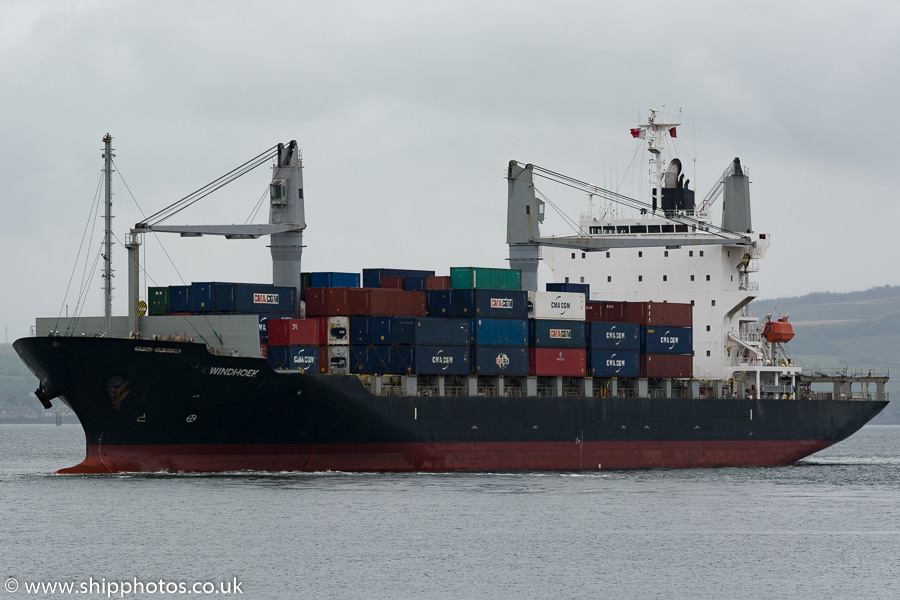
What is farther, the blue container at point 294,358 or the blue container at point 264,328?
the blue container at point 264,328

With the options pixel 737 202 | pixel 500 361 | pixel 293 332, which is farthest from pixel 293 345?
pixel 737 202

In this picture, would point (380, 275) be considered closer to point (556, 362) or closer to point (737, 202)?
point (556, 362)

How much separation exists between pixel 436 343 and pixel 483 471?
214 inches

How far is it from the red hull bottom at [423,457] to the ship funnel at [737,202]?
9812 mm

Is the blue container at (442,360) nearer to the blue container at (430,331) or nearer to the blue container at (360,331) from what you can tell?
the blue container at (430,331)

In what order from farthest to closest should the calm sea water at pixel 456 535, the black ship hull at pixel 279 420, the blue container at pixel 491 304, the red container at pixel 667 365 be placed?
1. the red container at pixel 667 365
2. the blue container at pixel 491 304
3. the black ship hull at pixel 279 420
4. the calm sea water at pixel 456 535

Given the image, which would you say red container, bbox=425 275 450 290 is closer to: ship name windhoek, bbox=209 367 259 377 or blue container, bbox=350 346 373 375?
blue container, bbox=350 346 373 375

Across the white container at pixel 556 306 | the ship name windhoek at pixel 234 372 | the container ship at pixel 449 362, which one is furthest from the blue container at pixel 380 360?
the white container at pixel 556 306

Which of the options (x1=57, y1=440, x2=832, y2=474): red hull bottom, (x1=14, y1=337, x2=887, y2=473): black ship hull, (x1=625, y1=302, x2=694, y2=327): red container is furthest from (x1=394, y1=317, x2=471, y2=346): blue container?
(x1=625, y1=302, x2=694, y2=327): red container

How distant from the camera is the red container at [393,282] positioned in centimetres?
4991

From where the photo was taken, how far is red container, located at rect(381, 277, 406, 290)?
49906mm

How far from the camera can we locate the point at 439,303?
156 ft

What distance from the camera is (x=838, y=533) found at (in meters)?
35.8

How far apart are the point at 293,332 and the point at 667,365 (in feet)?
54.8
